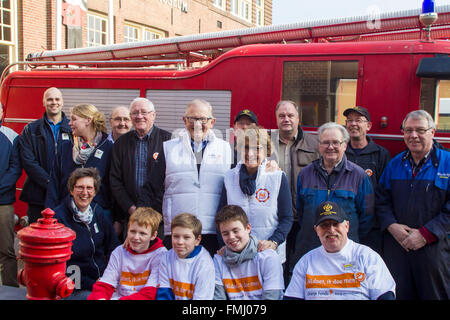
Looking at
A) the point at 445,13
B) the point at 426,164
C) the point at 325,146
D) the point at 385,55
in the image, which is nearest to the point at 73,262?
the point at 325,146

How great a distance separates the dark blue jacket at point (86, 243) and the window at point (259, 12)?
23.3 meters

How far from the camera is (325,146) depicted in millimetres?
3715

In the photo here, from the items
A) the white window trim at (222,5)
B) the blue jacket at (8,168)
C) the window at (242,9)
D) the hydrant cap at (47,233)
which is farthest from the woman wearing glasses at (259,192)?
the window at (242,9)

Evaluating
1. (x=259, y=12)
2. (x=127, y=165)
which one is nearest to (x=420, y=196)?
(x=127, y=165)

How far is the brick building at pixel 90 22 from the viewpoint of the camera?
13141 millimetres

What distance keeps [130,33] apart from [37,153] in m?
13.3

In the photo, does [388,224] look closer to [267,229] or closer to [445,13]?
[267,229]

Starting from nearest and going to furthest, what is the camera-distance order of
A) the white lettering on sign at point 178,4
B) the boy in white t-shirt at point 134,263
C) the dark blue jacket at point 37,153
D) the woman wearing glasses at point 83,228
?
the boy in white t-shirt at point 134,263
the woman wearing glasses at point 83,228
the dark blue jacket at point 37,153
the white lettering on sign at point 178,4

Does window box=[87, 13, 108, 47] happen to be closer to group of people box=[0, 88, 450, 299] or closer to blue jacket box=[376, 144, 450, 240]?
group of people box=[0, 88, 450, 299]

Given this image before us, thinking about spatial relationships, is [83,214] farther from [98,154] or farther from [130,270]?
[98,154]

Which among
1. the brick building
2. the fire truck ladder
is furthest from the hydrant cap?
the brick building

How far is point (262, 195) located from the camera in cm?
370

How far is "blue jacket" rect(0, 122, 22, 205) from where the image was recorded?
4.79 meters

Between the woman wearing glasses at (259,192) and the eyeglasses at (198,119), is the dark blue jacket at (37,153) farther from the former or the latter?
the woman wearing glasses at (259,192)
